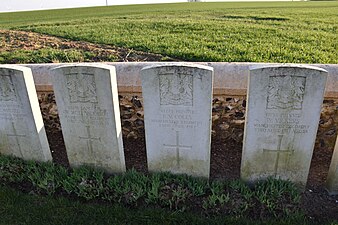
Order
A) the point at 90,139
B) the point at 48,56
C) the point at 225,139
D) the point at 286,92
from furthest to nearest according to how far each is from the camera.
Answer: the point at 48,56 < the point at 225,139 < the point at 90,139 < the point at 286,92

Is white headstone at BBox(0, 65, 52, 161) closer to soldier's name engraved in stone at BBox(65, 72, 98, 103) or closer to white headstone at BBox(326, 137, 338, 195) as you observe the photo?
soldier's name engraved in stone at BBox(65, 72, 98, 103)

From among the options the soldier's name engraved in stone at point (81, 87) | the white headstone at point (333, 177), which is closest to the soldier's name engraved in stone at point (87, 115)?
the soldier's name engraved in stone at point (81, 87)

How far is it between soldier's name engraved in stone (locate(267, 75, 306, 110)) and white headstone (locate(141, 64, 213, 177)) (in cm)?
61

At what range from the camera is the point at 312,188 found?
3.59 m

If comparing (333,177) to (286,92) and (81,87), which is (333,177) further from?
(81,87)

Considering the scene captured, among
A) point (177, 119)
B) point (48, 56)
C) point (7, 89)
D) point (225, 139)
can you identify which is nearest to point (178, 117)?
point (177, 119)

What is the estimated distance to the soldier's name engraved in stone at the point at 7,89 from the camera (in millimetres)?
3483

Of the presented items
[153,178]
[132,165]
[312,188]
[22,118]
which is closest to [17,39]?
[22,118]

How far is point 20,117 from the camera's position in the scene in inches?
147

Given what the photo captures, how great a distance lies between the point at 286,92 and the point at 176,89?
108 cm

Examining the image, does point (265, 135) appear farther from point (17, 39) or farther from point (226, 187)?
point (17, 39)

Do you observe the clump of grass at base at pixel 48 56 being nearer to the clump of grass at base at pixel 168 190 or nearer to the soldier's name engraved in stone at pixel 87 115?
the soldier's name engraved in stone at pixel 87 115

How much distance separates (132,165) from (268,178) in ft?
5.53

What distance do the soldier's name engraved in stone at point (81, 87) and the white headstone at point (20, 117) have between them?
509 mm
